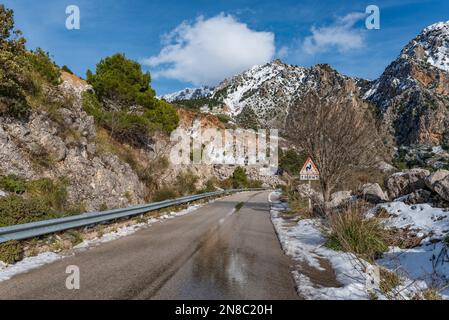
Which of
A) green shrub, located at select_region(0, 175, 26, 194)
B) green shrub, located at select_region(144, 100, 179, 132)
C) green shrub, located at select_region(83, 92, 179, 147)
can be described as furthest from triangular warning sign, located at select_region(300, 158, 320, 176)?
green shrub, located at select_region(144, 100, 179, 132)

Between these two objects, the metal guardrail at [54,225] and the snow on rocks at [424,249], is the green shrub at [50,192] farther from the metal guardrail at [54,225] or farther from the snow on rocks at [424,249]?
the snow on rocks at [424,249]

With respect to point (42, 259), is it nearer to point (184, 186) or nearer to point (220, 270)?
point (220, 270)

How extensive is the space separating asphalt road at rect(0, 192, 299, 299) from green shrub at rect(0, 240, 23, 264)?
82cm

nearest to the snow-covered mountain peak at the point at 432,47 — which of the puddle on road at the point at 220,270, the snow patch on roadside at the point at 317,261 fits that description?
the snow patch on roadside at the point at 317,261

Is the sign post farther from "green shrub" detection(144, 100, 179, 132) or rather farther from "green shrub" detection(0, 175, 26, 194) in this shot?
"green shrub" detection(144, 100, 179, 132)

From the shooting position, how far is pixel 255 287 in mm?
5840

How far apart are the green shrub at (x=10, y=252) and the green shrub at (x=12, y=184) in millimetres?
4786

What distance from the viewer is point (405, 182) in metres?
15.6

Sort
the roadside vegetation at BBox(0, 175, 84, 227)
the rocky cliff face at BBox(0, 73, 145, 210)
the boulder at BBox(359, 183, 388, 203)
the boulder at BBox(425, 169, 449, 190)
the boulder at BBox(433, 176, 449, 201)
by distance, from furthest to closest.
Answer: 1. the boulder at BBox(359, 183, 388, 203)
2. the rocky cliff face at BBox(0, 73, 145, 210)
3. the boulder at BBox(425, 169, 449, 190)
4. the boulder at BBox(433, 176, 449, 201)
5. the roadside vegetation at BBox(0, 175, 84, 227)

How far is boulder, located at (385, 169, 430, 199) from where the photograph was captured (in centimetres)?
1466

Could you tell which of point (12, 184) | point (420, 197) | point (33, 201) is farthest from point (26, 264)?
point (420, 197)

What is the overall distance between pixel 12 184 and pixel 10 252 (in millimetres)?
5206

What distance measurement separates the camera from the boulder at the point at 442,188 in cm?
1123
